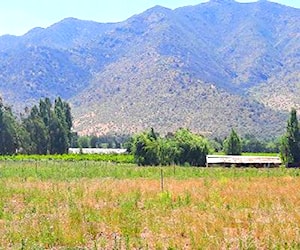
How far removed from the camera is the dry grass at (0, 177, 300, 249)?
1212 centimetres

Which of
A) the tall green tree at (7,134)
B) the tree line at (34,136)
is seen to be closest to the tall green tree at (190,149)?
the tree line at (34,136)

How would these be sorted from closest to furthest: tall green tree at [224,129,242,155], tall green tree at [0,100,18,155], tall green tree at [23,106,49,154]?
1. tall green tree at [0,100,18,155]
2. tall green tree at [23,106,49,154]
3. tall green tree at [224,129,242,155]

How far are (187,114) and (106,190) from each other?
140453mm

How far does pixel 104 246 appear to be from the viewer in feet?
39.1

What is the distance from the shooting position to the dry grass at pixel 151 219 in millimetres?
12117

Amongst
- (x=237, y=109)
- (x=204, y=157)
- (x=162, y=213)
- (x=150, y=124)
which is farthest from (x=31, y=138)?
(x=237, y=109)

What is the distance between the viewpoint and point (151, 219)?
14.9 meters

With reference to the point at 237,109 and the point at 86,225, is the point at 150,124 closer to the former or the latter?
the point at 237,109

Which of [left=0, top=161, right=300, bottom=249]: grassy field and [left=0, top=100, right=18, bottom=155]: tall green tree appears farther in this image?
[left=0, top=100, right=18, bottom=155]: tall green tree

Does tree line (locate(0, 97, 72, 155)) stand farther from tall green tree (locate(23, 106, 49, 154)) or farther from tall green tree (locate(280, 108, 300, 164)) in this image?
tall green tree (locate(280, 108, 300, 164))

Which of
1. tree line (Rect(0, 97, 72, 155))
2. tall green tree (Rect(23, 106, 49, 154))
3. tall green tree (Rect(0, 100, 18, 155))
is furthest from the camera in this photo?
tall green tree (Rect(23, 106, 49, 154))

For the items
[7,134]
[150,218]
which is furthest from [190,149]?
[150,218]

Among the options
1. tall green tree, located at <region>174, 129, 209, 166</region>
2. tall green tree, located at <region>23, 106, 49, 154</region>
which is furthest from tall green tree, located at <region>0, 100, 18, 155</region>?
tall green tree, located at <region>174, 129, 209, 166</region>

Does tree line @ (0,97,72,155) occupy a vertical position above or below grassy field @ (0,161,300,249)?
above
